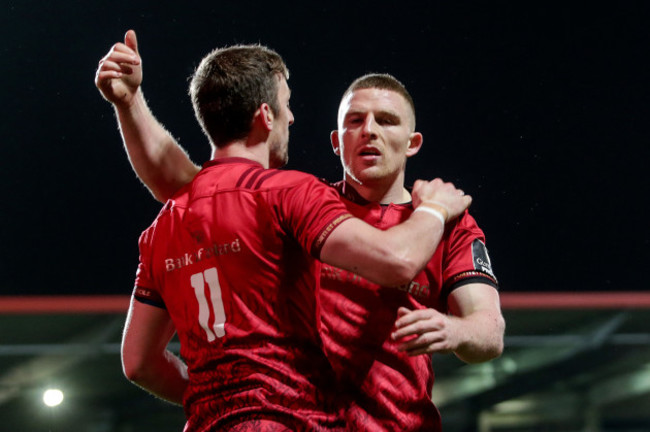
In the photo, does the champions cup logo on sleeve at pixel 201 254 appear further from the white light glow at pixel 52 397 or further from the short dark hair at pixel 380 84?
the white light glow at pixel 52 397

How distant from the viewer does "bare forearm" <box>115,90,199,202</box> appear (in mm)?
1867

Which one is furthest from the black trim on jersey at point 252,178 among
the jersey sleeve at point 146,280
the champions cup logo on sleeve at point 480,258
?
the champions cup logo on sleeve at point 480,258

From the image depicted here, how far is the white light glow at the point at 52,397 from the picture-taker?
11.0 ft

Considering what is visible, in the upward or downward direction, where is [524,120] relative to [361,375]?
upward

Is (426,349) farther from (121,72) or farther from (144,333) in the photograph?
(121,72)

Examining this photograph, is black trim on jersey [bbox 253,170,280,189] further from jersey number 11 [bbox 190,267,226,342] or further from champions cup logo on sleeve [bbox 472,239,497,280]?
champions cup logo on sleeve [bbox 472,239,497,280]

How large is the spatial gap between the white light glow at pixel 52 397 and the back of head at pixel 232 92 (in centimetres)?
216

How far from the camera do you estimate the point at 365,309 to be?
5.79 feet

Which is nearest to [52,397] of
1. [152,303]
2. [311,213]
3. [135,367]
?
[135,367]

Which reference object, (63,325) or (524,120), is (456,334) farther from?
(524,120)

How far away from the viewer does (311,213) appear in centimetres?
139

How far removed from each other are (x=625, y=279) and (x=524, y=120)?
241cm

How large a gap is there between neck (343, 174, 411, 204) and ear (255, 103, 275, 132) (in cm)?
38

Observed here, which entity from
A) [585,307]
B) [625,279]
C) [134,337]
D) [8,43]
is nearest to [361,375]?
[134,337]
